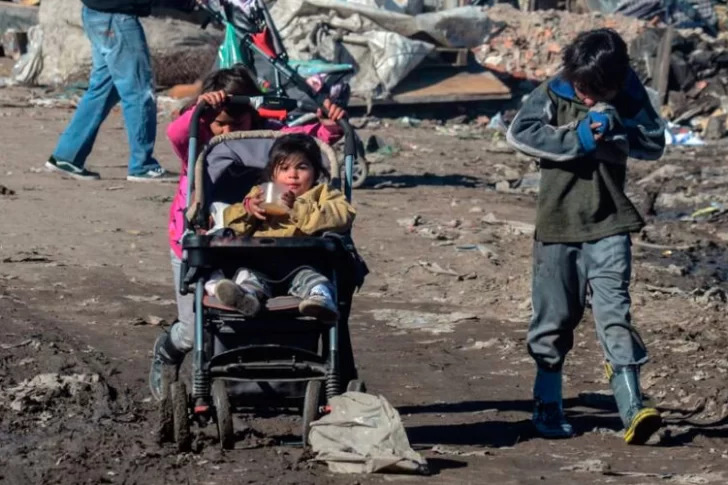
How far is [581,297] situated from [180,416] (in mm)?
1756

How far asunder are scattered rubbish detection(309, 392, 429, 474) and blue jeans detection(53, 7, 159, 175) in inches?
263

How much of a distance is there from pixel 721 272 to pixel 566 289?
15.5ft

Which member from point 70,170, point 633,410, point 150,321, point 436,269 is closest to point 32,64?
point 70,170

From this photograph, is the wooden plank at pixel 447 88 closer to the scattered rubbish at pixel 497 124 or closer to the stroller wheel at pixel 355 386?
the scattered rubbish at pixel 497 124

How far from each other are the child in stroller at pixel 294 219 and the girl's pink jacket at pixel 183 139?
302 mm


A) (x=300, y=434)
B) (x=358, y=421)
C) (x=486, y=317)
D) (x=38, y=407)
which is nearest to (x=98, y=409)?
(x=38, y=407)

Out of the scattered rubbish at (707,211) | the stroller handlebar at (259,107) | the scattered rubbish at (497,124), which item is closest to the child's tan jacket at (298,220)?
the stroller handlebar at (259,107)

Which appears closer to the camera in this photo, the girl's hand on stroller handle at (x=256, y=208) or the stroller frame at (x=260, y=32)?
the girl's hand on stroller handle at (x=256, y=208)

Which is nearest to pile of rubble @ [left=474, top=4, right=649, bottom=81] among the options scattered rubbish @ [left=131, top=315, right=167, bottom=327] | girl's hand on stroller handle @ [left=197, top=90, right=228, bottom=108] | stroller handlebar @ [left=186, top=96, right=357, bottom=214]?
scattered rubbish @ [left=131, top=315, right=167, bottom=327]

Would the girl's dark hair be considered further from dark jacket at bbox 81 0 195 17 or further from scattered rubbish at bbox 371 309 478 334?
dark jacket at bbox 81 0 195 17

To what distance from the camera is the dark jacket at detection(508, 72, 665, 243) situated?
18.1ft

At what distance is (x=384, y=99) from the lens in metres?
17.6

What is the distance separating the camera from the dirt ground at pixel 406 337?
513 cm

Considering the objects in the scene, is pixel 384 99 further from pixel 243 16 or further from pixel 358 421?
pixel 358 421
